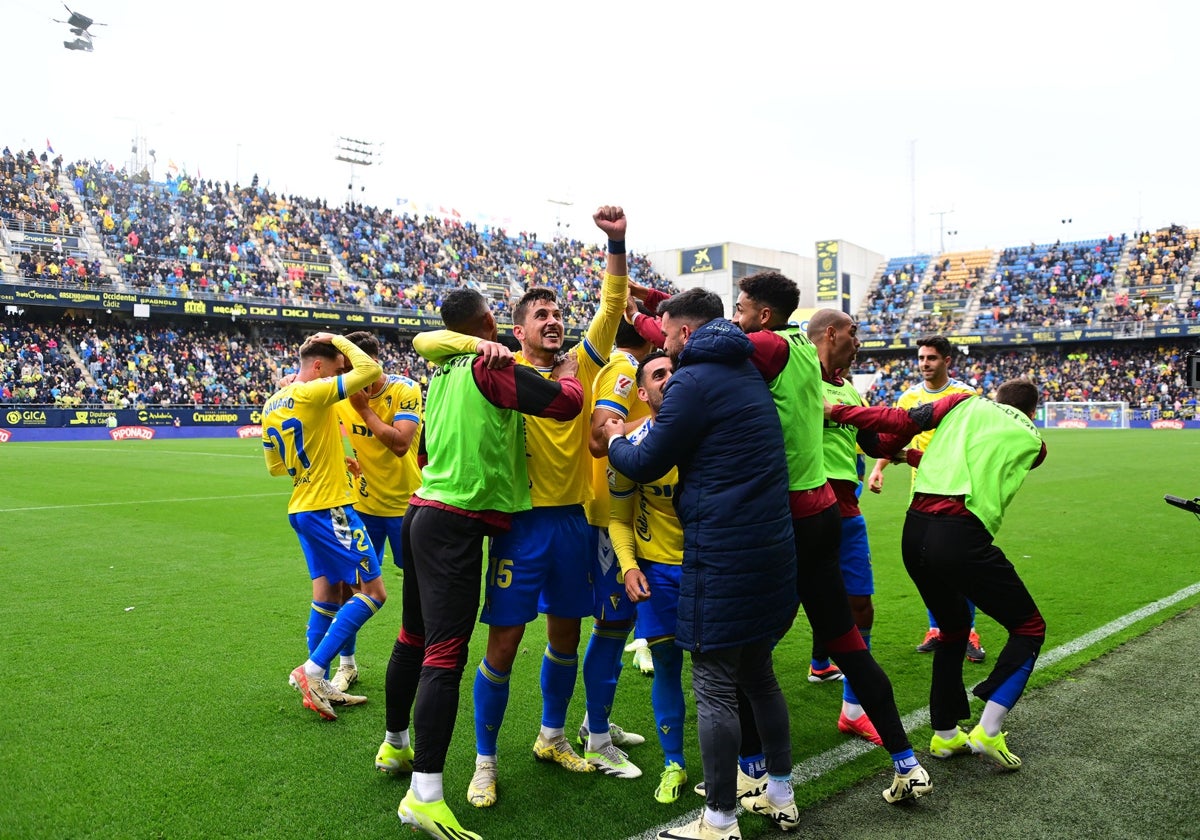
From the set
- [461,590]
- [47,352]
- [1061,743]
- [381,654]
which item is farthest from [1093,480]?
[47,352]

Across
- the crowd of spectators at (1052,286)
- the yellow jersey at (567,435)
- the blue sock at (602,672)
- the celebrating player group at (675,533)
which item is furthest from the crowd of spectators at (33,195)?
the crowd of spectators at (1052,286)

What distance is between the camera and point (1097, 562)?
8969mm

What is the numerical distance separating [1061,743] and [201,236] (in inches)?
1720

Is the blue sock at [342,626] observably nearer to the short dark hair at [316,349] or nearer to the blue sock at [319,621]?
the blue sock at [319,621]

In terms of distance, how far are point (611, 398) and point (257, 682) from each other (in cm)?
315

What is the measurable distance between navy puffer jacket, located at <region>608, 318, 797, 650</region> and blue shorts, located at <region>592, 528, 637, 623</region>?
859 millimetres

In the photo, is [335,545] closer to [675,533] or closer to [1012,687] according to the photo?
[675,533]

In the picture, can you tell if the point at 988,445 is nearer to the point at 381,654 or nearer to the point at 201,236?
the point at 381,654

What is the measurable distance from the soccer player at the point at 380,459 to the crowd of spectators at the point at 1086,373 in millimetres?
43336

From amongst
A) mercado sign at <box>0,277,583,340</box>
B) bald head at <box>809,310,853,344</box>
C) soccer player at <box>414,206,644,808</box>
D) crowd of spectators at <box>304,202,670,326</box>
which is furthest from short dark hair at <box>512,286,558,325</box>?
crowd of spectators at <box>304,202,670,326</box>

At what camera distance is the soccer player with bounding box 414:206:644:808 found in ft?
12.7

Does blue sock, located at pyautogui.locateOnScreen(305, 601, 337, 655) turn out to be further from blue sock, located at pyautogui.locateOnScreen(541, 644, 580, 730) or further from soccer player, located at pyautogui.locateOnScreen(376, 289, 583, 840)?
blue sock, located at pyautogui.locateOnScreen(541, 644, 580, 730)

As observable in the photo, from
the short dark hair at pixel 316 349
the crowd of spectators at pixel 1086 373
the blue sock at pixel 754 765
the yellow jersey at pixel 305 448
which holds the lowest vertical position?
the crowd of spectators at pixel 1086 373

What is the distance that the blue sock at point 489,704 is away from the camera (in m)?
3.95
